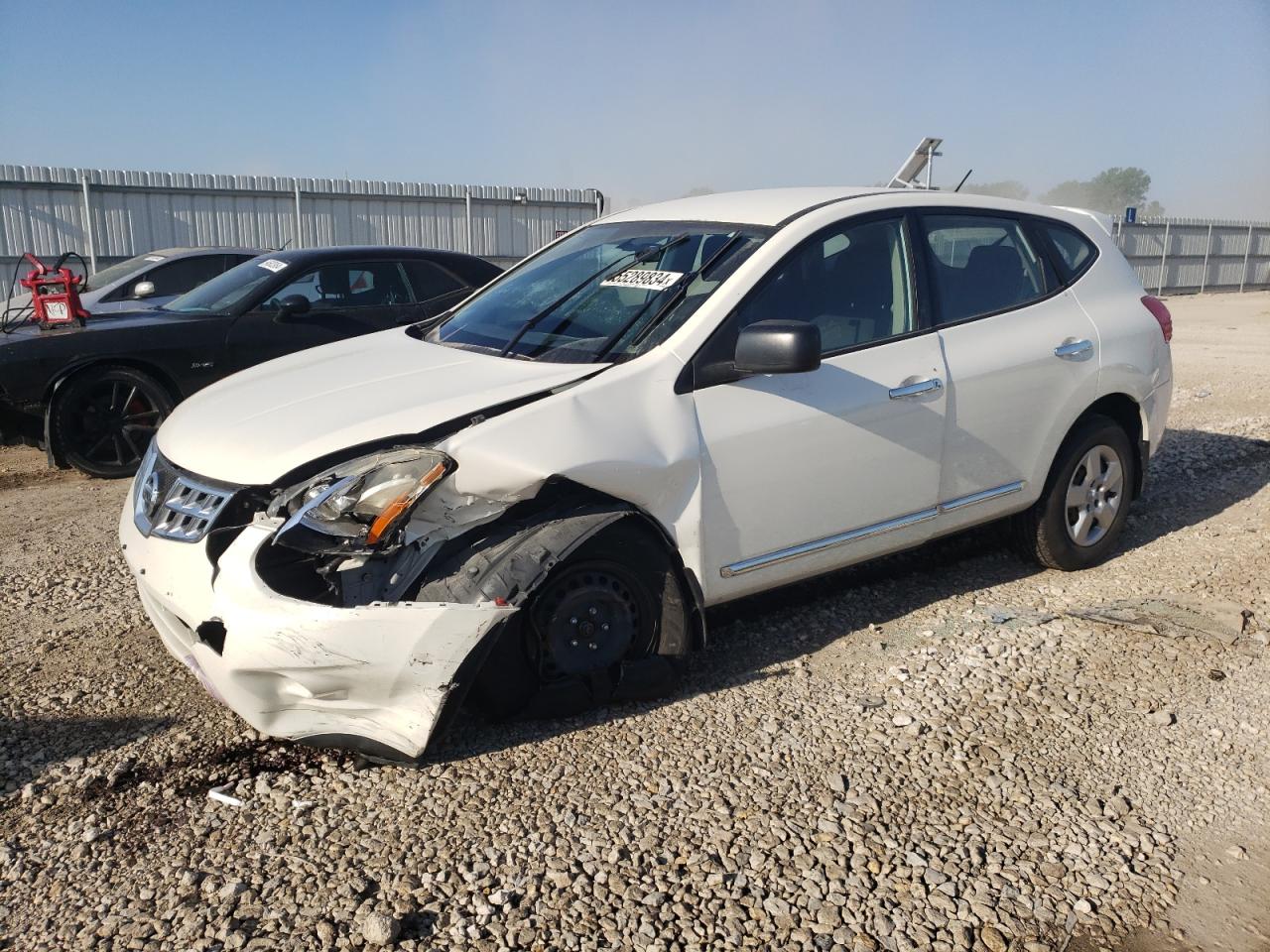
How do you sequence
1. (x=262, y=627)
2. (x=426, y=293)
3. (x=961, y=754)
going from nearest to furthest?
(x=262, y=627)
(x=961, y=754)
(x=426, y=293)

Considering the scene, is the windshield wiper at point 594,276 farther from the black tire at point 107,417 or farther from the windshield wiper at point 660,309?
the black tire at point 107,417

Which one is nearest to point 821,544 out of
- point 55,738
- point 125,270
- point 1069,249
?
point 1069,249

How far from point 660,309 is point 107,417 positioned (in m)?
5.13

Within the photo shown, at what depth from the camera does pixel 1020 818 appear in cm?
309

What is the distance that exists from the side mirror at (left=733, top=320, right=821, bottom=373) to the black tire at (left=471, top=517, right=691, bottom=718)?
2.30 feet

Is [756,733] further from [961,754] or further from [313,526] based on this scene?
[313,526]

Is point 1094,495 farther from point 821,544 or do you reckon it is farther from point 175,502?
point 175,502

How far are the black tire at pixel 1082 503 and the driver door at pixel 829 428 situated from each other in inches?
34.3

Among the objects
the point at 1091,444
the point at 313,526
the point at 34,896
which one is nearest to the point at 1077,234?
the point at 1091,444

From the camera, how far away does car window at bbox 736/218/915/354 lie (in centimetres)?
397

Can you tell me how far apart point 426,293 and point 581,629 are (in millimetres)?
5529

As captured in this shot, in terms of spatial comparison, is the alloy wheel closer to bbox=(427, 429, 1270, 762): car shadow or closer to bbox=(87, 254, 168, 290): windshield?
bbox=(427, 429, 1270, 762): car shadow

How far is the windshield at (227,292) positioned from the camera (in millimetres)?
7852

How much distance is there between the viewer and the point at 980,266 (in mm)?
4656
